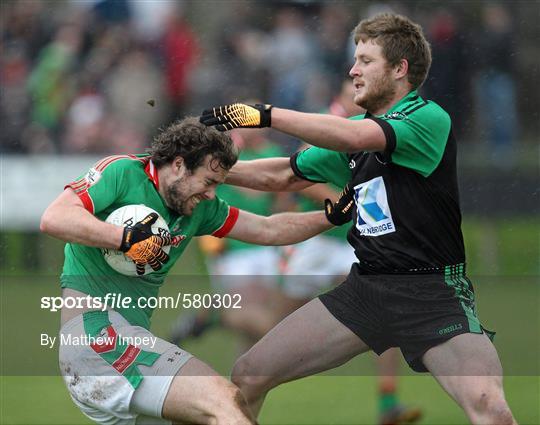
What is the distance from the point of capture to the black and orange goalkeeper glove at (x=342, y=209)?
488 centimetres

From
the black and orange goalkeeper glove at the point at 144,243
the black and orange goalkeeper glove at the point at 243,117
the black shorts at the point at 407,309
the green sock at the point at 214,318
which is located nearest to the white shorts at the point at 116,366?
the black and orange goalkeeper glove at the point at 144,243

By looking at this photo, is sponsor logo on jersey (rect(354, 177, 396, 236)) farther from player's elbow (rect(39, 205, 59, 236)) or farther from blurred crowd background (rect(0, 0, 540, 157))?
blurred crowd background (rect(0, 0, 540, 157))

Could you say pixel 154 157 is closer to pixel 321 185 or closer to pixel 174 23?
pixel 321 185

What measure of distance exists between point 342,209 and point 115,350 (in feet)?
4.10

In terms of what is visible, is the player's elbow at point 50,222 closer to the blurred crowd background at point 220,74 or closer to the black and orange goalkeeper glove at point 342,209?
the black and orange goalkeeper glove at point 342,209

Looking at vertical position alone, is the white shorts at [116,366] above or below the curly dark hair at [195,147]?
below

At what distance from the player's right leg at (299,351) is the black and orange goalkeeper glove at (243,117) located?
93 cm

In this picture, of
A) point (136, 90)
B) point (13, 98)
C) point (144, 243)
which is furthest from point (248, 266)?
point (13, 98)

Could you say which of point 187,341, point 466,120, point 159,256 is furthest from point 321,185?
point 466,120

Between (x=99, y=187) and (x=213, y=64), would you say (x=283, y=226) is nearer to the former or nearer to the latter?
(x=99, y=187)

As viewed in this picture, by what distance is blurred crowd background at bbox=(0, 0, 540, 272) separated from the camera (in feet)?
29.2

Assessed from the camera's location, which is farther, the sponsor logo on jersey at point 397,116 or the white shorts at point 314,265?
the white shorts at point 314,265

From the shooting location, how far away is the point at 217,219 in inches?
194

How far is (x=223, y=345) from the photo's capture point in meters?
8.20
